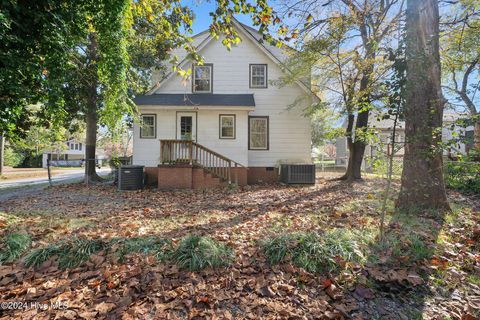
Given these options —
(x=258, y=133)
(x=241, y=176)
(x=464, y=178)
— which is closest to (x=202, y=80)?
(x=258, y=133)

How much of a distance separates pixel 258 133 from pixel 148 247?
10441mm

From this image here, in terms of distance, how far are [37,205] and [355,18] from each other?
13.1 m

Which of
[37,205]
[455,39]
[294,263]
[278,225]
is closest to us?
[294,263]

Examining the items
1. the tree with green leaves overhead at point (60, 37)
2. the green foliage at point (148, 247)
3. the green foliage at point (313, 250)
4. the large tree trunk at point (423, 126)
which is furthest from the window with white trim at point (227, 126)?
the green foliage at point (313, 250)

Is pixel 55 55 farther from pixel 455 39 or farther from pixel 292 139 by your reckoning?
pixel 455 39

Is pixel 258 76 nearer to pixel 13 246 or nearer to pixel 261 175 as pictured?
pixel 261 175

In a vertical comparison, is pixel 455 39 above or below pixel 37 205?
above

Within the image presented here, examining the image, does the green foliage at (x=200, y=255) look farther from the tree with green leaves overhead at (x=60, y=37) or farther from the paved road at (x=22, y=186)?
the paved road at (x=22, y=186)

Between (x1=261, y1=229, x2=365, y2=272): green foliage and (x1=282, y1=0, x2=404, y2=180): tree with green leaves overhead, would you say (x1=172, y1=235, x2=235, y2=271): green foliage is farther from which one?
(x1=282, y1=0, x2=404, y2=180): tree with green leaves overhead

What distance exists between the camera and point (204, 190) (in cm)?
1013

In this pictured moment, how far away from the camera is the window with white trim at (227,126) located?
41.5 ft

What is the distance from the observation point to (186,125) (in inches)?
505

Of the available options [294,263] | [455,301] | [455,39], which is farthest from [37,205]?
[455,39]

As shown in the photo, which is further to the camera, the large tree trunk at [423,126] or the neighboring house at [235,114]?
the neighboring house at [235,114]
